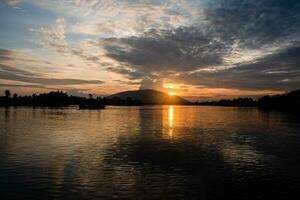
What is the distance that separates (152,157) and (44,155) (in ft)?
52.8

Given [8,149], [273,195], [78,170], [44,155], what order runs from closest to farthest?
1. [273,195]
2. [78,170]
3. [44,155]
4. [8,149]

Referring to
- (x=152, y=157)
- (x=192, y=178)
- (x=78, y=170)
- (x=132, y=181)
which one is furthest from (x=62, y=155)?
(x=192, y=178)

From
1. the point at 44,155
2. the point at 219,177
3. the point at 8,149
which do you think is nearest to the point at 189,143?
the point at 219,177

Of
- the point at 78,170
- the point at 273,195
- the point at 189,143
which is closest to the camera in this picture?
the point at 273,195

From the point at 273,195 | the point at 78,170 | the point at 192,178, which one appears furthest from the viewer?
the point at 78,170

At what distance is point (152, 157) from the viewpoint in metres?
40.9

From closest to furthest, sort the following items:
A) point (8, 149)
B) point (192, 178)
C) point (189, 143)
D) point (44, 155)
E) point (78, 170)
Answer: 1. point (192, 178)
2. point (78, 170)
3. point (44, 155)
4. point (8, 149)
5. point (189, 143)

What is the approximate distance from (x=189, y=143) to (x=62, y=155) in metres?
25.7

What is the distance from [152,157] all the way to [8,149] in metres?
23.8

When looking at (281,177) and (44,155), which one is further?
(44,155)

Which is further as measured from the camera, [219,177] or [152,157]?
[152,157]

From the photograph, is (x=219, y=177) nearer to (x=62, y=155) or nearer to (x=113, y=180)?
(x=113, y=180)

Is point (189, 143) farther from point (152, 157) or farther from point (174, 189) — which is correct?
point (174, 189)

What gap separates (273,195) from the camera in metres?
25.3
